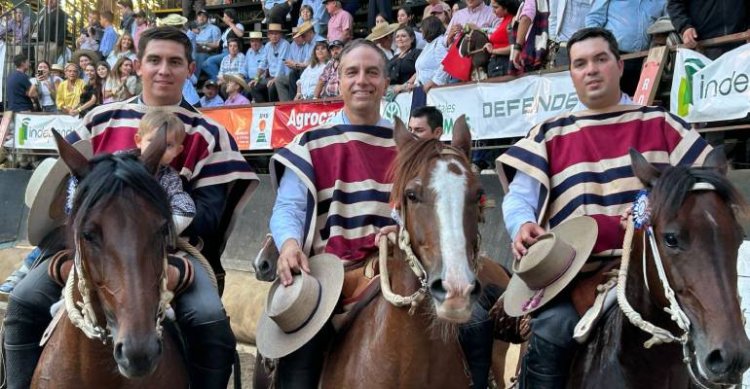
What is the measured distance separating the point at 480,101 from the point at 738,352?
23.2 ft

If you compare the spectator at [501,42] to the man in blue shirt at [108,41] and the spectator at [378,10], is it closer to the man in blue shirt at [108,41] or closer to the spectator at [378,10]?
the spectator at [378,10]

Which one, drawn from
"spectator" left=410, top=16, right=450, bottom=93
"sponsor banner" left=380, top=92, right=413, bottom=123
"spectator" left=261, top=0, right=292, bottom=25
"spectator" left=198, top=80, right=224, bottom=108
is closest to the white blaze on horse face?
"sponsor banner" left=380, top=92, right=413, bottom=123

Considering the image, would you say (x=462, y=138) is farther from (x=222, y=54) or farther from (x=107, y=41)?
(x=107, y=41)

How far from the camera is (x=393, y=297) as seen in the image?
12.2ft

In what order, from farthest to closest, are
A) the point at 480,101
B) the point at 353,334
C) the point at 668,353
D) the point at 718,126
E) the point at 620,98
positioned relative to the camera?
the point at 480,101, the point at 718,126, the point at 620,98, the point at 353,334, the point at 668,353

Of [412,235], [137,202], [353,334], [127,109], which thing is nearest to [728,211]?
[412,235]

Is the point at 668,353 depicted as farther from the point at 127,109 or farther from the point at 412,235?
the point at 127,109

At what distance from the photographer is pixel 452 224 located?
134 inches

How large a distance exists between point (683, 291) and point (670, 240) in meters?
0.20

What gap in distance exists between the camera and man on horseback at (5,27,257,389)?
3.97m

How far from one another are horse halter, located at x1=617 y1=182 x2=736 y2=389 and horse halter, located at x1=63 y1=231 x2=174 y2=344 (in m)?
1.87

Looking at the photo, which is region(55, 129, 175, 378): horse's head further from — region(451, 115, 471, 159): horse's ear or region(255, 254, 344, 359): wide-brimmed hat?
region(451, 115, 471, 159): horse's ear

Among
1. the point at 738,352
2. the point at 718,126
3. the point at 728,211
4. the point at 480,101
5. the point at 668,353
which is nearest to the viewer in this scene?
the point at 738,352

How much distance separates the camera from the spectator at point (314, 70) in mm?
13789
